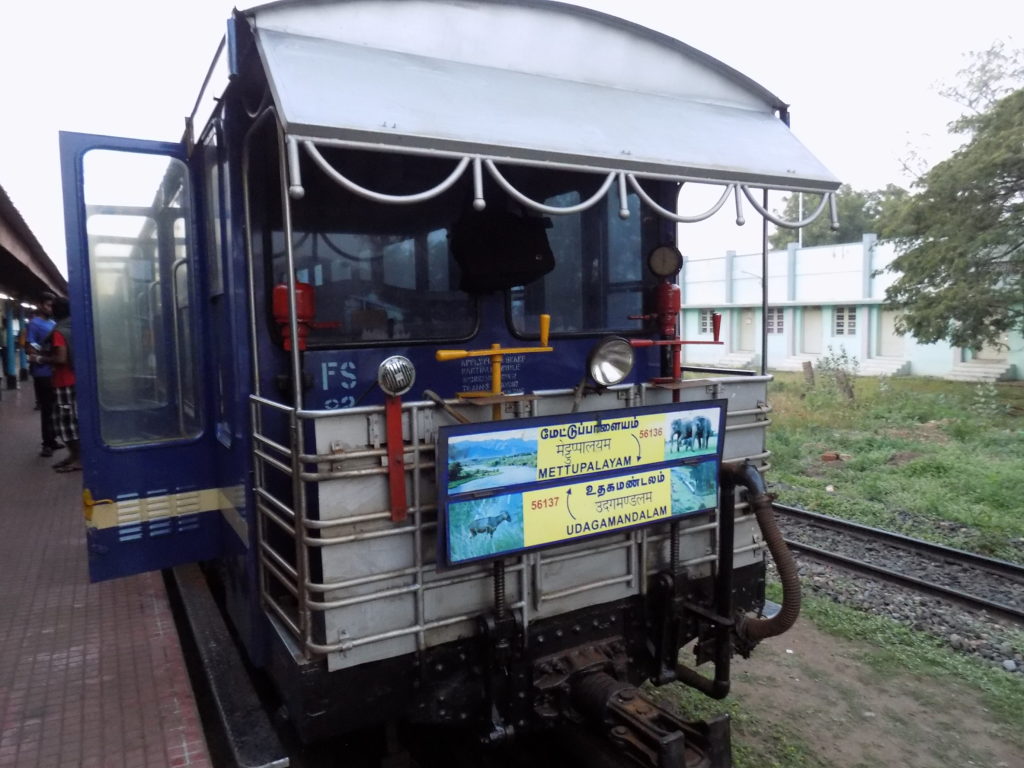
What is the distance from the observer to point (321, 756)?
373 centimetres

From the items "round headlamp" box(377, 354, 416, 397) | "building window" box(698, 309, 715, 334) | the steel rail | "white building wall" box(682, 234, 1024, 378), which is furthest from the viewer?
"building window" box(698, 309, 715, 334)

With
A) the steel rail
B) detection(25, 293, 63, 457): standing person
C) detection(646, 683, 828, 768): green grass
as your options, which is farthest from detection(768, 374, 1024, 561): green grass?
detection(25, 293, 63, 457): standing person

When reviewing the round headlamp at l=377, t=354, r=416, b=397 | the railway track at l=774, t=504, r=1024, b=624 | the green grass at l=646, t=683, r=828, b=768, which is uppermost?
the round headlamp at l=377, t=354, r=416, b=397

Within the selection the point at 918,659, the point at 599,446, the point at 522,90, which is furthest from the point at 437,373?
the point at 918,659

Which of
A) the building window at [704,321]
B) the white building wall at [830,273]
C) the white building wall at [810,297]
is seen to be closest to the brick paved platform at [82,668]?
the white building wall at [810,297]

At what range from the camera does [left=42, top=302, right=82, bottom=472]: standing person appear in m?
8.06

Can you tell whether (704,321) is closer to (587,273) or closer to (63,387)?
(63,387)

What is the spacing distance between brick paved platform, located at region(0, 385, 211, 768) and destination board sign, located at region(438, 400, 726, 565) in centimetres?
161

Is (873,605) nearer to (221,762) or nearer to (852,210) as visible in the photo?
(221,762)

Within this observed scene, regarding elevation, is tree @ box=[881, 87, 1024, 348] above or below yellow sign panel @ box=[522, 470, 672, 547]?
above

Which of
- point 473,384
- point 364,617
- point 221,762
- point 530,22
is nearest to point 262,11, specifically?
Result: point 530,22

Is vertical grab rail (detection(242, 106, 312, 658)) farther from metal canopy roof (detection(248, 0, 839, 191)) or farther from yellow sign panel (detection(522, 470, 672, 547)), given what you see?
yellow sign panel (detection(522, 470, 672, 547))

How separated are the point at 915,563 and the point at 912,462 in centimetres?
412

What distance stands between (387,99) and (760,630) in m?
2.79
